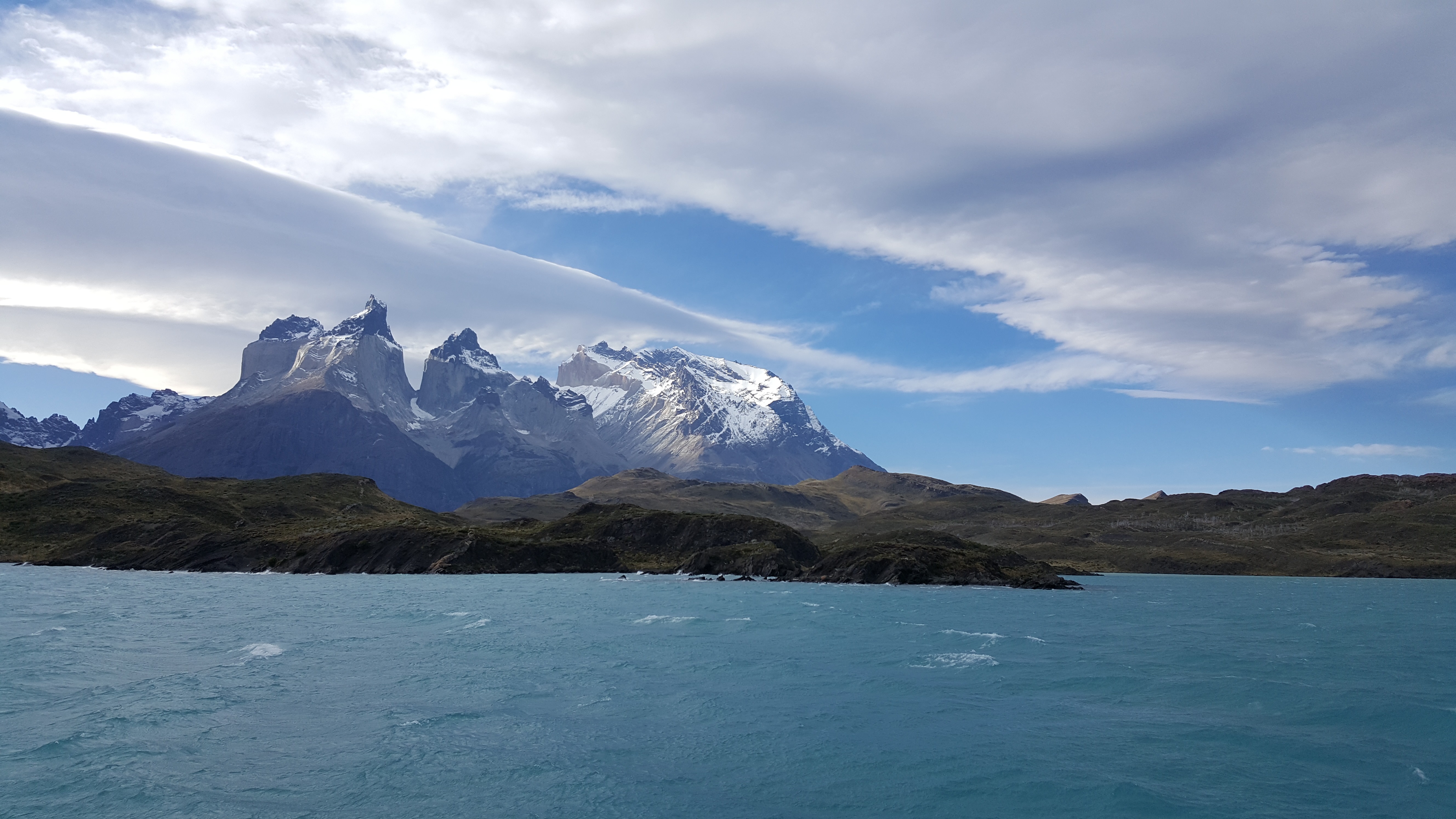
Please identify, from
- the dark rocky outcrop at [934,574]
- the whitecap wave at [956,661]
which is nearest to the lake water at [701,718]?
the whitecap wave at [956,661]

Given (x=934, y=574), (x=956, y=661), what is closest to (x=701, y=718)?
(x=956, y=661)

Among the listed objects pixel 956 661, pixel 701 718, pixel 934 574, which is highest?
pixel 934 574

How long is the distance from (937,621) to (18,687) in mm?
82521

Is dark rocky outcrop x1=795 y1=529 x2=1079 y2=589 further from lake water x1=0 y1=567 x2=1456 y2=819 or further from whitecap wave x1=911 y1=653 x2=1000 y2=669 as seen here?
whitecap wave x1=911 y1=653 x2=1000 y2=669

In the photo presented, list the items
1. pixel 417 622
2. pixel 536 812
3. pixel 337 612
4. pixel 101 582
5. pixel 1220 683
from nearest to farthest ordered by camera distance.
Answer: pixel 536 812 → pixel 1220 683 → pixel 417 622 → pixel 337 612 → pixel 101 582

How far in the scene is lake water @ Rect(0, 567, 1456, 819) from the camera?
3400 cm

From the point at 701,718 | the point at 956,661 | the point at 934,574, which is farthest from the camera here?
the point at 934,574

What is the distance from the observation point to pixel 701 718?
155 feet

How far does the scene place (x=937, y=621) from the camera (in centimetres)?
10144

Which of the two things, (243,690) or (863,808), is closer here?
(863,808)

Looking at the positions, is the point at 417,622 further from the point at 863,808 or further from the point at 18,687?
the point at 863,808

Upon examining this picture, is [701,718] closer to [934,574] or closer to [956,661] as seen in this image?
[956,661]

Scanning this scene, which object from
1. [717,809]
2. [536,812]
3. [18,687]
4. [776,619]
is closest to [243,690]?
[18,687]

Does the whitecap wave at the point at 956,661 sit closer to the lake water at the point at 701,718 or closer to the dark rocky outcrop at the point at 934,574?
the lake water at the point at 701,718
